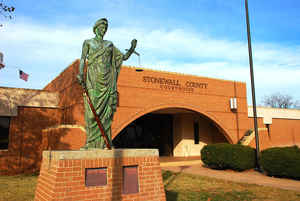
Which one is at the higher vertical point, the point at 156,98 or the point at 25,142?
the point at 156,98

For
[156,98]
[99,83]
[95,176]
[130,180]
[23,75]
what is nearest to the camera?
[95,176]

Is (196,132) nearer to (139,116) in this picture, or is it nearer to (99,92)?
(139,116)

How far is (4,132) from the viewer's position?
1505 cm

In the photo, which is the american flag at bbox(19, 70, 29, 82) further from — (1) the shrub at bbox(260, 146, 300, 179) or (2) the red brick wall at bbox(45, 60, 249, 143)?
(1) the shrub at bbox(260, 146, 300, 179)

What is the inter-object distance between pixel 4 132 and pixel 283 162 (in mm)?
14271

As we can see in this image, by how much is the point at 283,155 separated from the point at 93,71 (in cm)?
970

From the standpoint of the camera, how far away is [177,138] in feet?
78.2

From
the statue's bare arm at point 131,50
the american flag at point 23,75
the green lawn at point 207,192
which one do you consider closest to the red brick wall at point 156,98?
the american flag at point 23,75

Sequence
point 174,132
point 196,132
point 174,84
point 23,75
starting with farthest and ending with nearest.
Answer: point 196,132
point 174,132
point 174,84
point 23,75

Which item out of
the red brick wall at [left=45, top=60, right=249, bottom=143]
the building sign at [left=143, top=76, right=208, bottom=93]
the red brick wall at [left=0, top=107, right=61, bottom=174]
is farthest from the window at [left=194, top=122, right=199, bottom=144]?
the red brick wall at [left=0, top=107, right=61, bottom=174]

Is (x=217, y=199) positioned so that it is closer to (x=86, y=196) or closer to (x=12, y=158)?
(x=86, y=196)

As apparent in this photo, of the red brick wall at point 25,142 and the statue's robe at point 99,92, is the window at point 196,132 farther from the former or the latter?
the statue's robe at point 99,92

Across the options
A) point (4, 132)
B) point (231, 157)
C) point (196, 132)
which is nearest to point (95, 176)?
point (231, 157)

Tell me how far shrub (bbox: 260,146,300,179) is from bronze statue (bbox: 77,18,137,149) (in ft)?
29.6
